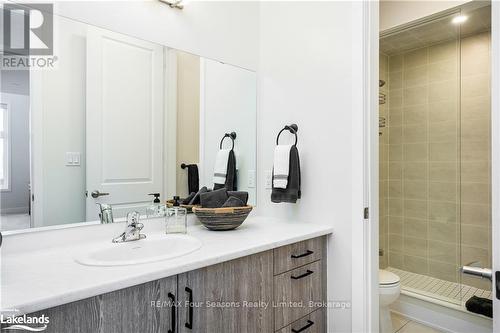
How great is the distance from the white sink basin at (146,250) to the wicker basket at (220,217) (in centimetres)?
16

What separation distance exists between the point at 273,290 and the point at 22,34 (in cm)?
147

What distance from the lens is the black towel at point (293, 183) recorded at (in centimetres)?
171

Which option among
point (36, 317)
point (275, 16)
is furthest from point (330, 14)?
point (36, 317)

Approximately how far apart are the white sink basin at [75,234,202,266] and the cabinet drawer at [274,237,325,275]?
14.8 inches

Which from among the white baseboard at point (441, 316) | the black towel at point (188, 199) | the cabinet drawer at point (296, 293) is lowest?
the white baseboard at point (441, 316)

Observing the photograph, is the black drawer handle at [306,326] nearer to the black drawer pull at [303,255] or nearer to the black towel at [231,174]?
the black drawer pull at [303,255]

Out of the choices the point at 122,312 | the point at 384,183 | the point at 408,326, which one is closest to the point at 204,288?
the point at 122,312

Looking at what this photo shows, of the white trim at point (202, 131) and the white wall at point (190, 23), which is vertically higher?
the white wall at point (190, 23)

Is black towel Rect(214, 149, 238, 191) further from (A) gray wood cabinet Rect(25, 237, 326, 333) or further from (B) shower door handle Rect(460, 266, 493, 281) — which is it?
(B) shower door handle Rect(460, 266, 493, 281)

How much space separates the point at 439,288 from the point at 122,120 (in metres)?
2.78

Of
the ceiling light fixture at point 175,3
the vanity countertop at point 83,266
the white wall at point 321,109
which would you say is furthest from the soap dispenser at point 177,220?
the ceiling light fixture at point 175,3

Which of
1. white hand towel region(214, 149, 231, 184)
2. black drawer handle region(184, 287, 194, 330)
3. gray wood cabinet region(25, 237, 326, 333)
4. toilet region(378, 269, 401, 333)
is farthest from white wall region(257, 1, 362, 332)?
black drawer handle region(184, 287, 194, 330)

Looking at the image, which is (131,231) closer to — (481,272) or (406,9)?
(481,272)

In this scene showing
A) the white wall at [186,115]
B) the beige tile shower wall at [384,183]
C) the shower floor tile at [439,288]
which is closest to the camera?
the white wall at [186,115]
